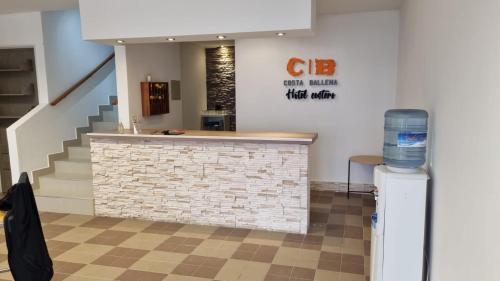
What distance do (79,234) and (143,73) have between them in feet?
8.54

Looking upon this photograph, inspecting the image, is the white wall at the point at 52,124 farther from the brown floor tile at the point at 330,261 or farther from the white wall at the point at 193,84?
the brown floor tile at the point at 330,261

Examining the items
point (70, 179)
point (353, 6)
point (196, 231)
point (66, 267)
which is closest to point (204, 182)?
point (196, 231)

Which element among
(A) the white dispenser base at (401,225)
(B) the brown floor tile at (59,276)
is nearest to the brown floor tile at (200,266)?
(B) the brown floor tile at (59,276)

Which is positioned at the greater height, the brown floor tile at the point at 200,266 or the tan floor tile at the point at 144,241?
the tan floor tile at the point at 144,241

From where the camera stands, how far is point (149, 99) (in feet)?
19.2

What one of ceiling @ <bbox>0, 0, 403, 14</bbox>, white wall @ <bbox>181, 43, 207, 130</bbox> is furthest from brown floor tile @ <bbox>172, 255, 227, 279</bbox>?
white wall @ <bbox>181, 43, 207, 130</bbox>

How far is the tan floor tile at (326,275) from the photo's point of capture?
131 inches

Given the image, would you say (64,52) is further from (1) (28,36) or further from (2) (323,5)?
(2) (323,5)

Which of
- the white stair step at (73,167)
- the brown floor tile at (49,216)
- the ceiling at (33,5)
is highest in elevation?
the ceiling at (33,5)

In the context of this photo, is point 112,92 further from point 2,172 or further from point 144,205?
point 144,205

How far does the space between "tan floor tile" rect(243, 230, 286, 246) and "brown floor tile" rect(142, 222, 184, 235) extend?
3.07ft

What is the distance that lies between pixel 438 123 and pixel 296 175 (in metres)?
2.11

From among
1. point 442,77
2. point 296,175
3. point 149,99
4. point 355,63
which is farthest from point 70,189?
point 442,77

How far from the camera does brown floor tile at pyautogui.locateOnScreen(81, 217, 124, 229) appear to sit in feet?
15.5
